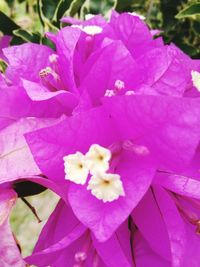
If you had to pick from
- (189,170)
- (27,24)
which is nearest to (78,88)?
(189,170)

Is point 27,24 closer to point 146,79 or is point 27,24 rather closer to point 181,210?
point 146,79

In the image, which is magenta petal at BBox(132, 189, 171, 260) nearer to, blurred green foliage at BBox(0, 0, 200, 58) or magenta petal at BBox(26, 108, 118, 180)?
magenta petal at BBox(26, 108, 118, 180)

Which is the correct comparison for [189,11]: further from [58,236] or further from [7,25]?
[58,236]

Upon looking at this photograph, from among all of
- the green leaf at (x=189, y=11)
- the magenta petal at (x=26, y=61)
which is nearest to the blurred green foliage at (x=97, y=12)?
the green leaf at (x=189, y=11)

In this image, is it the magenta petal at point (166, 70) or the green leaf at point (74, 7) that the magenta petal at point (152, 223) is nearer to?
the magenta petal at point (166, 70)

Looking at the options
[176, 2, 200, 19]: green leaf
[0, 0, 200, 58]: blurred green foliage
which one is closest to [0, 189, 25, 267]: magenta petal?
[0, 0, 200, 58]: blurred green foliage
